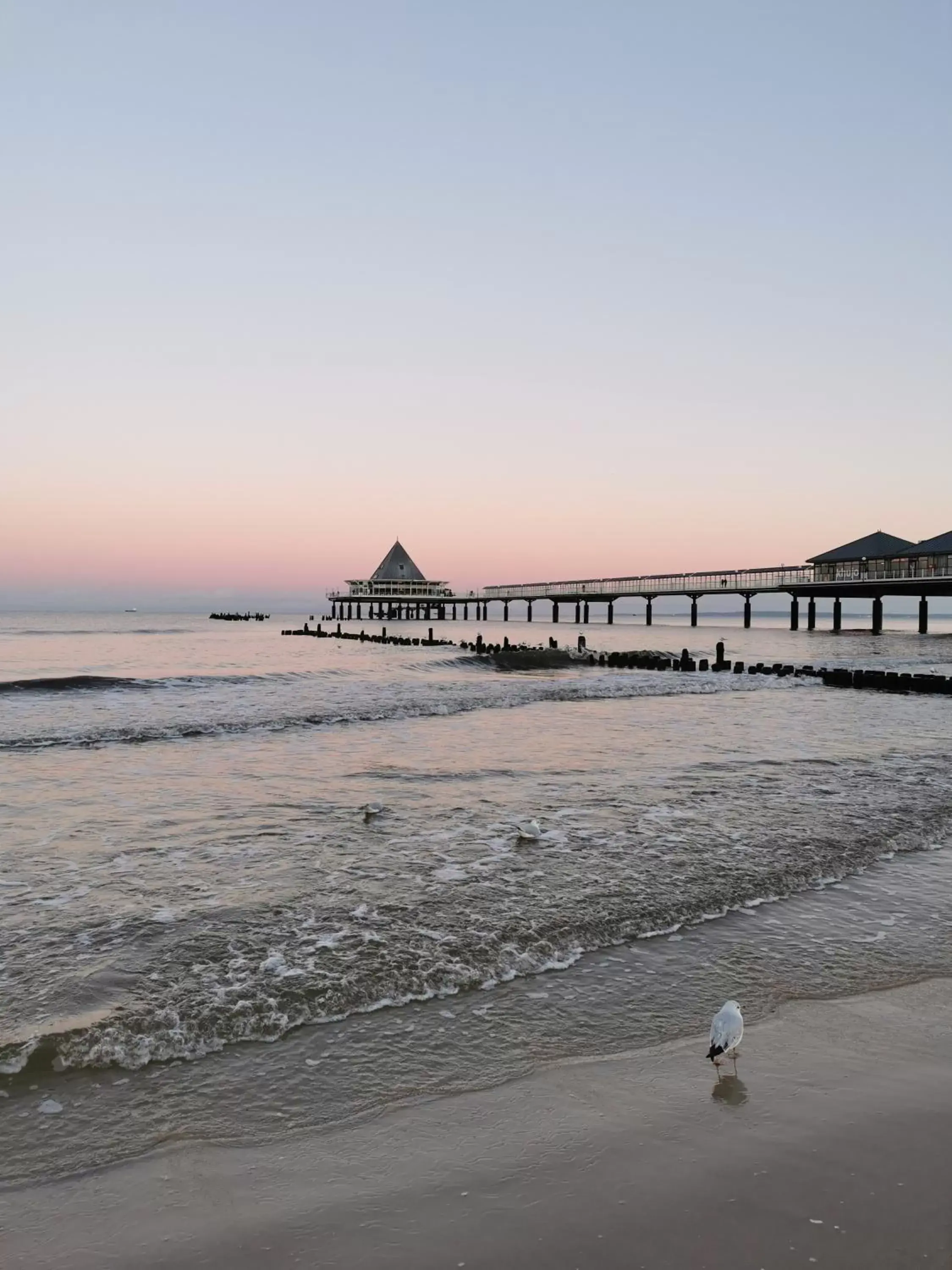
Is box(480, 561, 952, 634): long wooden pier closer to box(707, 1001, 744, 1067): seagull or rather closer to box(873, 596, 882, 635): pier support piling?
box(873, 596, 882, 635): pier support piling

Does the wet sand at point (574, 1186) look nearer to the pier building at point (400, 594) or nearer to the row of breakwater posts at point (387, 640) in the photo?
the row of breakwater posts at point (387, 640)

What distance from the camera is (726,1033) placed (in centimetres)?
385

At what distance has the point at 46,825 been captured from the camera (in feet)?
27.9

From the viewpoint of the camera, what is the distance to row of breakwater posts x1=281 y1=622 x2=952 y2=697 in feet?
88.0

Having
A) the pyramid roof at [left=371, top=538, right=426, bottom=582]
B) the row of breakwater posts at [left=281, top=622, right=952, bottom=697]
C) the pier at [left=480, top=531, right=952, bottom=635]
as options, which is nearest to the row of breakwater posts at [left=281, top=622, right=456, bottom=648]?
the row of breakwater posts at [left=281, top=622, right=952, bottom=697]

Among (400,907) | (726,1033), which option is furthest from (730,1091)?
(400,907)

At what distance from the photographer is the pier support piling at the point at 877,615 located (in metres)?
69.2

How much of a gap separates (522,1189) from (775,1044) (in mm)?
1777

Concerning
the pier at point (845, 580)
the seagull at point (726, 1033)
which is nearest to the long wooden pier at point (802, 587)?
the pier at point (845, 580)

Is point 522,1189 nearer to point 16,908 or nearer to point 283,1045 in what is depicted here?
point 283,1045

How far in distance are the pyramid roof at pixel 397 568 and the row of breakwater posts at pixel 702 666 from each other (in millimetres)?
70842

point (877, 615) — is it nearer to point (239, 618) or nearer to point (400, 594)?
point (400, 594)

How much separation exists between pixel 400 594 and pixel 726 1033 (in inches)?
4357

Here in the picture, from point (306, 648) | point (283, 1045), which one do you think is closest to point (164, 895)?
point (283, 1045)
